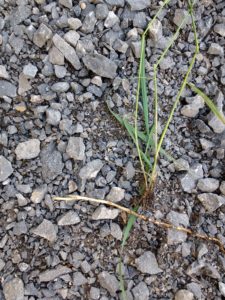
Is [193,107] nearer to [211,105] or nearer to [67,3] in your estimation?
[211,105]

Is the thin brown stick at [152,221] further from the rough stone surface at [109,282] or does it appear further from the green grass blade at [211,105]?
the green grass blade at [211,105]

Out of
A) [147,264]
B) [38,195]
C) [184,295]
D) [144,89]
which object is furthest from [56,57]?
[184,295]

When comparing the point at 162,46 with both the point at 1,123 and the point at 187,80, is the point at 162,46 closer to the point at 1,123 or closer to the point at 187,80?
the point at 187,80

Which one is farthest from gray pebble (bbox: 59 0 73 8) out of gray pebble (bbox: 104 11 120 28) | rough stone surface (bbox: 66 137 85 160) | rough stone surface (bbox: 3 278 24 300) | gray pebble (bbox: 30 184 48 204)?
rough stone surface (bbox: 3 278 24 300)

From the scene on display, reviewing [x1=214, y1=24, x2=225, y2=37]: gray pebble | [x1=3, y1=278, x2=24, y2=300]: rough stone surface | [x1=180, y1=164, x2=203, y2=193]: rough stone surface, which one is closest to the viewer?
[x1=3, y1=278, x2=24, y2=300]: rough stone surface

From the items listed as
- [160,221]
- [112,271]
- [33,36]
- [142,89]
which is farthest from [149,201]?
[33,36]

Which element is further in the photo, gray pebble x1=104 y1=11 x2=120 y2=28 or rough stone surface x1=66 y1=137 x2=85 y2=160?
gray pebble x1=104 y1=11 x2=120 y2=28

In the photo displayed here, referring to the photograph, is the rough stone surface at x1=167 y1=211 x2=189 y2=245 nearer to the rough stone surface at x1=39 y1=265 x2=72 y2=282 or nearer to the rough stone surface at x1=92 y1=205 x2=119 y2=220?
the rough stone surface at x1=92 y1=205 x2=119 y2=220
